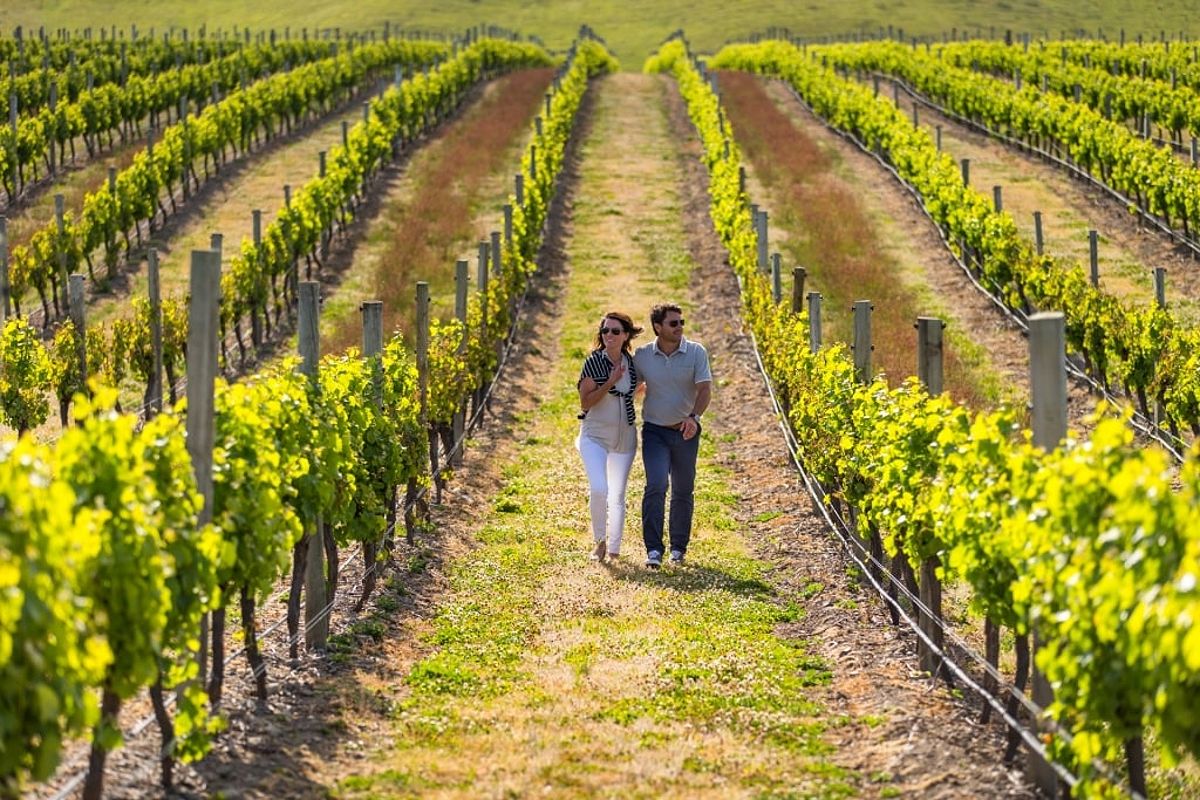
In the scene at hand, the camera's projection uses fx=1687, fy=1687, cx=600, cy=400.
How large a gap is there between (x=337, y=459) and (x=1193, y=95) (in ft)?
123

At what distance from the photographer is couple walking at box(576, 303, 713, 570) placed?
1251 centimetres

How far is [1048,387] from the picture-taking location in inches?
301

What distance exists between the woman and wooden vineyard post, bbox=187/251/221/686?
4.52 m

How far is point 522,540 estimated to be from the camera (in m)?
14.0

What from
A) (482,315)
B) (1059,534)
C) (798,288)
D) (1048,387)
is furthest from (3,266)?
(1059,534)

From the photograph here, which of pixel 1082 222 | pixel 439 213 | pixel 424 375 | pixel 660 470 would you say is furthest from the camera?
pixel 439 213

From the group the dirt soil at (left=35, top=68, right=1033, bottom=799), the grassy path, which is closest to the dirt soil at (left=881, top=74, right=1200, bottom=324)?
the dirt soil at (left=35, top=68, right=1033, bottom=799)

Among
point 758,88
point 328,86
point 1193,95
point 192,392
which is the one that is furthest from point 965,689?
point 758,88

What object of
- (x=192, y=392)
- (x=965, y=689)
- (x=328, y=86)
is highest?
(x=328, y=86)

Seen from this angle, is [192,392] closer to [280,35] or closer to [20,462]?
[20,462]

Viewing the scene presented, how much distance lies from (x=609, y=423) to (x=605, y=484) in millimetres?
489

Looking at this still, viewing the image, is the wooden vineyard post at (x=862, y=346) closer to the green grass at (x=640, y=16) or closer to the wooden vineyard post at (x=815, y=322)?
the wooden vineyard post at (x=815, y=322)

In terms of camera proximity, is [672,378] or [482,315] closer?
[672,378]

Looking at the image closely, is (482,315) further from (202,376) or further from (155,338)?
(202,376)
